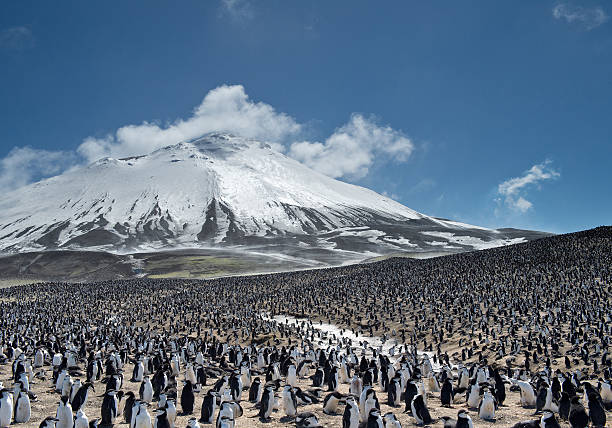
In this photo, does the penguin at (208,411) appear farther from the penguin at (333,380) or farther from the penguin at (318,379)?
the penguin at (318,379)

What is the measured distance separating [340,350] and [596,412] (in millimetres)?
15972

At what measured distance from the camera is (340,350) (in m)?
25.7

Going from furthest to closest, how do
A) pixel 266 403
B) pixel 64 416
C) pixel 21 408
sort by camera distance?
1. pixel 266 403
2. pixel 21 408
3. pixel 64 416

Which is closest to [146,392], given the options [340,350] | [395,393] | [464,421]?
[395,393]

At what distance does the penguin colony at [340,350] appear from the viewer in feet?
39.6

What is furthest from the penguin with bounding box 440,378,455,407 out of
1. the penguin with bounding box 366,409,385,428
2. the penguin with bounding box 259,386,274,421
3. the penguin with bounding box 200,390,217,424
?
the penguin with bounding box 200,390,217,424

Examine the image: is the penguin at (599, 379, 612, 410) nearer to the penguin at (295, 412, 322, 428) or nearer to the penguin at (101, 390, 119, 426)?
the penguin at (295, 412, 322, 428)

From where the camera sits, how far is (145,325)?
3978cm

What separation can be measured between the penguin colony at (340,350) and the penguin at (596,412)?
4 cm

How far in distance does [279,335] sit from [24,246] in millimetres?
176185

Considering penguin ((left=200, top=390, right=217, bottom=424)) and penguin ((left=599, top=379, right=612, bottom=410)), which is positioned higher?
penguin ((left=599, top=379, right=612, bottom=410))

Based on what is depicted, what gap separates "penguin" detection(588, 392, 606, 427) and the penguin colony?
35 mm

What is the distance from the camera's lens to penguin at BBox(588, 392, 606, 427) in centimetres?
1077

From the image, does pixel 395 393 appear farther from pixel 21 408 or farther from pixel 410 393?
pixel 21 408
